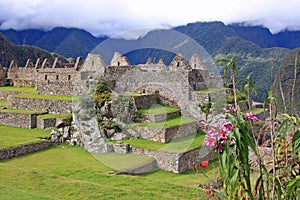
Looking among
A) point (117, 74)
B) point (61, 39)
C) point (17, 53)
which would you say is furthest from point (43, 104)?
point (17, 53)

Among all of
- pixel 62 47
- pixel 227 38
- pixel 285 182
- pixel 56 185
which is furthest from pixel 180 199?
pixel 62 47

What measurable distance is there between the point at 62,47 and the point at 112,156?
33.6 metres

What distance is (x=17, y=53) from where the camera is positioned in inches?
2514

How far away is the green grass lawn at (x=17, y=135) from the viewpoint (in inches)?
441

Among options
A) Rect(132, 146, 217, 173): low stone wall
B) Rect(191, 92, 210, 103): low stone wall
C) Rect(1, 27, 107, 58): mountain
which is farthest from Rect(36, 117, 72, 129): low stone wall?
Rect(1, 27, 107, 58): mountain

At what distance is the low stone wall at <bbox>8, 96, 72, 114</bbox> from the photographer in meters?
14.2

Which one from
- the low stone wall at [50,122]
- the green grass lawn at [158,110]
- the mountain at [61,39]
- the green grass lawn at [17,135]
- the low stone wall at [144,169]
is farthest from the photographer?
the mountain at [61,39]

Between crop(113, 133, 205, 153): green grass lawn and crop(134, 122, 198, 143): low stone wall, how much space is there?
17 centimetres

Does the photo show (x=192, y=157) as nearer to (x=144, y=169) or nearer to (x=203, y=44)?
(x=144, y=169)

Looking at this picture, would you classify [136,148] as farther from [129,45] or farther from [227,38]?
[227,38]

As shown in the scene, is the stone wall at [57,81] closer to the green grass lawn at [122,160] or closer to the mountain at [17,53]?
the green grass lawn at [122,160]

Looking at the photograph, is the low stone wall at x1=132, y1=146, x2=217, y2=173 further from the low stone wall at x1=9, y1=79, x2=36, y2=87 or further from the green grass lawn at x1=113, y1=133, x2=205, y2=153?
the low stone wall at x1=9, y1=79, x2=36, y2=87

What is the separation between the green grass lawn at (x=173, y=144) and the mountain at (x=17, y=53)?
165 ft

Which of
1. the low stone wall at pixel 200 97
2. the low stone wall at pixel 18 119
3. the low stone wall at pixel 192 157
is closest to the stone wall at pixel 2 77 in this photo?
the low stone wall at pixel 18 119
